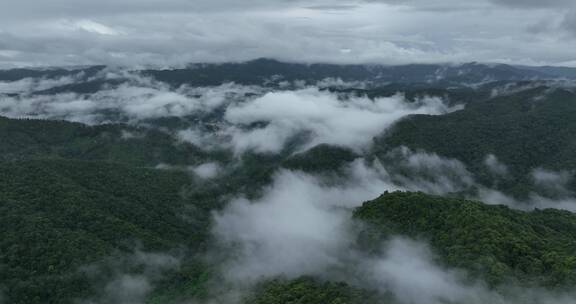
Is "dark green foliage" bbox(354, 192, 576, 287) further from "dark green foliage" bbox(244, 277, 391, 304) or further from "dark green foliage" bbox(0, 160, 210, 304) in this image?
"dark green foliage" bbox(0, 160, 210, 304)

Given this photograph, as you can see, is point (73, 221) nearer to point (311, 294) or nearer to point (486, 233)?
point (311, 294)

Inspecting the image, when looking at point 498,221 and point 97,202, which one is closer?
point 498,221

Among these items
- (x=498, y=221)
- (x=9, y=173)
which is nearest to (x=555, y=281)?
(x=498, y=221)

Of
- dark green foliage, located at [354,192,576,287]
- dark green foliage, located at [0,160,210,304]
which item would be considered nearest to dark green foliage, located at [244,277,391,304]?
dark green foliage, located at [354,192,576,287]

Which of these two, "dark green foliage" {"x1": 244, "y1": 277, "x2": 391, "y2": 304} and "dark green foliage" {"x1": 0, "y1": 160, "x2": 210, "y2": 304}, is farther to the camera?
"dark green foliage" {"x1": 0, "y1": 160, "x2": 210, "y2": 304}

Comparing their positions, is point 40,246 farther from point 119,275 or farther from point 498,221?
point 498,221
